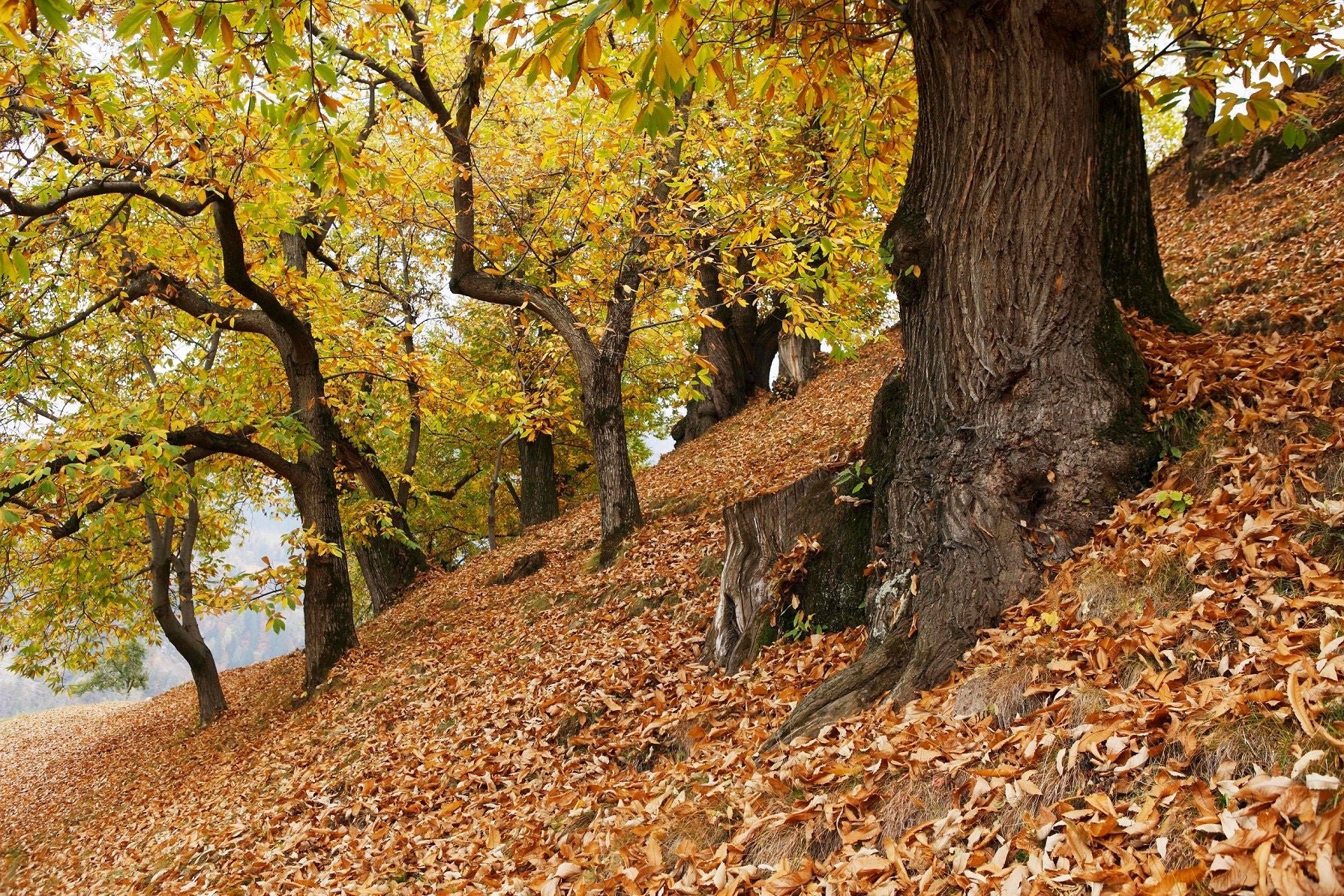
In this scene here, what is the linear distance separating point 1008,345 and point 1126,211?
138cm

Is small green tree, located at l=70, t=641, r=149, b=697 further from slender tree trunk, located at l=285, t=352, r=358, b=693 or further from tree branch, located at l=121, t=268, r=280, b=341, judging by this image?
tree branch, located at l=121, t=268, r=280, b=341

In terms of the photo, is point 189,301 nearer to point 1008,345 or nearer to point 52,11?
point 52,11

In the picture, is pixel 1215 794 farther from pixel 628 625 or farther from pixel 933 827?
pixel 628 625

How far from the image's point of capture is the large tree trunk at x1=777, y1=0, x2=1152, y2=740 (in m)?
3.86

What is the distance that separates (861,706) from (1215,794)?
1.80 meters

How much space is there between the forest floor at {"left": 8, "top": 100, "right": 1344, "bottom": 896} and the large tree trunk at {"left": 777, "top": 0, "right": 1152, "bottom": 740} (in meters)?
0.20

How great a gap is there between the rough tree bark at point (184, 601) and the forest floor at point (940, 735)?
10.8 feet

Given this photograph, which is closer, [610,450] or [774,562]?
[774,562]

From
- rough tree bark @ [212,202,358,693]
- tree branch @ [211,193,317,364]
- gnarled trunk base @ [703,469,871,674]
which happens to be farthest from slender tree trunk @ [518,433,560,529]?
gnarled trunk base @ [703,469,871,674]

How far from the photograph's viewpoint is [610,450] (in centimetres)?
980

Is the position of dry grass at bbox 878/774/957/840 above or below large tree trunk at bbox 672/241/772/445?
below

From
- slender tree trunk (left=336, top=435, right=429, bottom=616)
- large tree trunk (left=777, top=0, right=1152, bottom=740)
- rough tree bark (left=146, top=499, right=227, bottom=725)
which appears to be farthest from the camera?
slender tree trunk (left=336, top=435, right=429, bottom=616)

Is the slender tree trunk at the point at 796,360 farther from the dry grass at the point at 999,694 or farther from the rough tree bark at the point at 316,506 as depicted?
the dry grass at the point at 999,694

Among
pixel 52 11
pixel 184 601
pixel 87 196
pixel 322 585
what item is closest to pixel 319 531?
pixel 322 585
